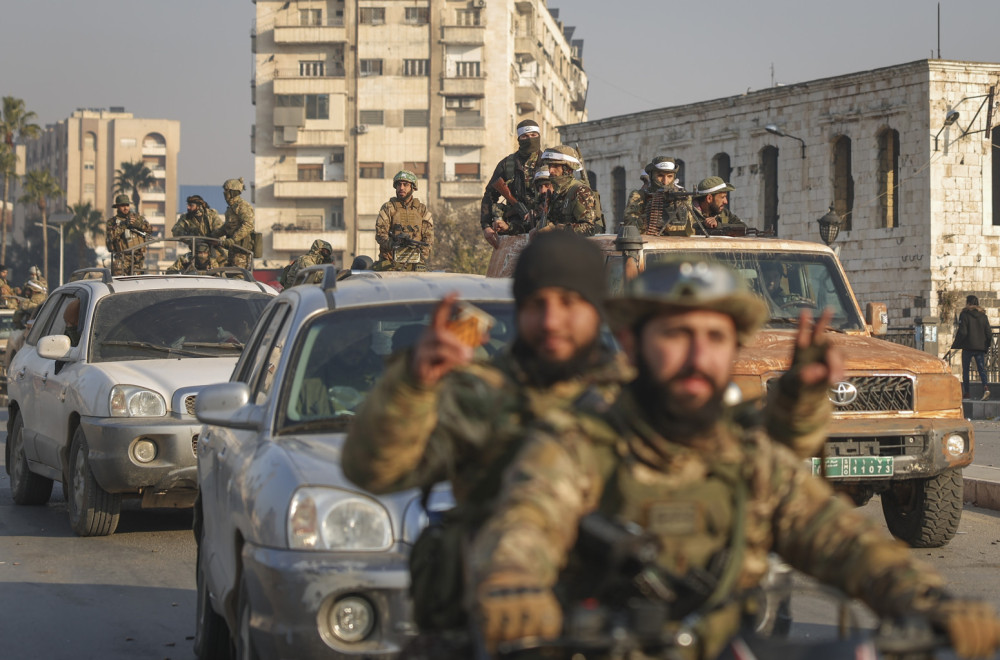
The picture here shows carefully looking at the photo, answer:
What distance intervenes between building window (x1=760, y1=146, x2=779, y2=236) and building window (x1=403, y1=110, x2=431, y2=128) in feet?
136

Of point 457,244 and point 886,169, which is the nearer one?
point 886,169

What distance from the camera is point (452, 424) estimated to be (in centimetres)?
335

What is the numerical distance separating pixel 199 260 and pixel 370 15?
253 ft

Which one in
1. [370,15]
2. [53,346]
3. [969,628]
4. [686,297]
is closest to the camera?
[969,628]

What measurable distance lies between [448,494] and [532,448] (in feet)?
7.01

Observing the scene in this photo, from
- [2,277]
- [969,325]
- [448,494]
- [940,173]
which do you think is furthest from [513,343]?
[940,173]

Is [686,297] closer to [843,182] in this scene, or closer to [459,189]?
[843,182]

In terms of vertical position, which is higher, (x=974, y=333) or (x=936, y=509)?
(x=974, y=333)

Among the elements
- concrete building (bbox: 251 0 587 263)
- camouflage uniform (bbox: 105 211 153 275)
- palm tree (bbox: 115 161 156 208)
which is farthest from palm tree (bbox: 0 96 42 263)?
camouflage uniform (bbox: 105 211 153 275)

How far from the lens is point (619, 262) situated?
10773mm

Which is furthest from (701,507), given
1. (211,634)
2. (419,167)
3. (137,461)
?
(419,167)

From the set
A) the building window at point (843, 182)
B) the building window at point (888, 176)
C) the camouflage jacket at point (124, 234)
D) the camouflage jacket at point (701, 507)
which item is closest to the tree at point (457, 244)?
the building window at point (843, 182)

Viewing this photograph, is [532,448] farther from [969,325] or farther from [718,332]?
[969,325]

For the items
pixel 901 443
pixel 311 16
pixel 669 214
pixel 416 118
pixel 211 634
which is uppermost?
pixel 311 16
